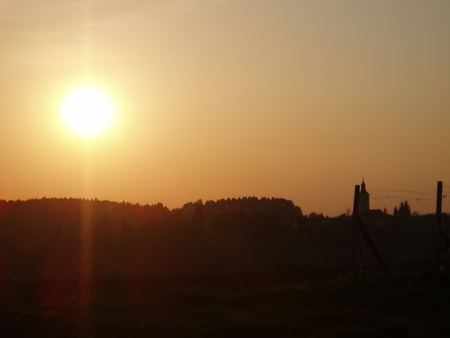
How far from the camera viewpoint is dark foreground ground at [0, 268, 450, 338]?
15.2 meters

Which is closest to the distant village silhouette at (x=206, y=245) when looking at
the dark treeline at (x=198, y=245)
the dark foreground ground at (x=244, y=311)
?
the dark treeline at (x=198, y=245)

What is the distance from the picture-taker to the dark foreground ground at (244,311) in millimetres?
15172

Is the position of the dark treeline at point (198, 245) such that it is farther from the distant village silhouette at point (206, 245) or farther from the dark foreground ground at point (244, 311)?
the dark foreground ground at point (244, 311)

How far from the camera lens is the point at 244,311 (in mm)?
18422

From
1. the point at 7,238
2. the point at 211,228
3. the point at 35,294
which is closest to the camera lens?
the point at 35,294

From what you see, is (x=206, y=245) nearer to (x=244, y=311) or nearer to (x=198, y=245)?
(x=198, y=245)

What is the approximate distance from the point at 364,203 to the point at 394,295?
118 feet

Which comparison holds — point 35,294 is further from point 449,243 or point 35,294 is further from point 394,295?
point 449,243

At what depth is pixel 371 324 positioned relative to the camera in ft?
50.0

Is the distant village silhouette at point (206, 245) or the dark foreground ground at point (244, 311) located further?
the distant village silhouette at point (206, 245)

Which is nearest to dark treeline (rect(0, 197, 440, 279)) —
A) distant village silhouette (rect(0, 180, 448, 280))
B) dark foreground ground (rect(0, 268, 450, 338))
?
distant village silhouette (rect(0, 180, 448, 280))

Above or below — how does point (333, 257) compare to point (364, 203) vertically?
below

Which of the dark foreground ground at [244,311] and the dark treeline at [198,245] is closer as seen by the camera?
the dark foreground ground at [244,311]

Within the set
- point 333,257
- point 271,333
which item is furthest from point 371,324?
point 333,257
